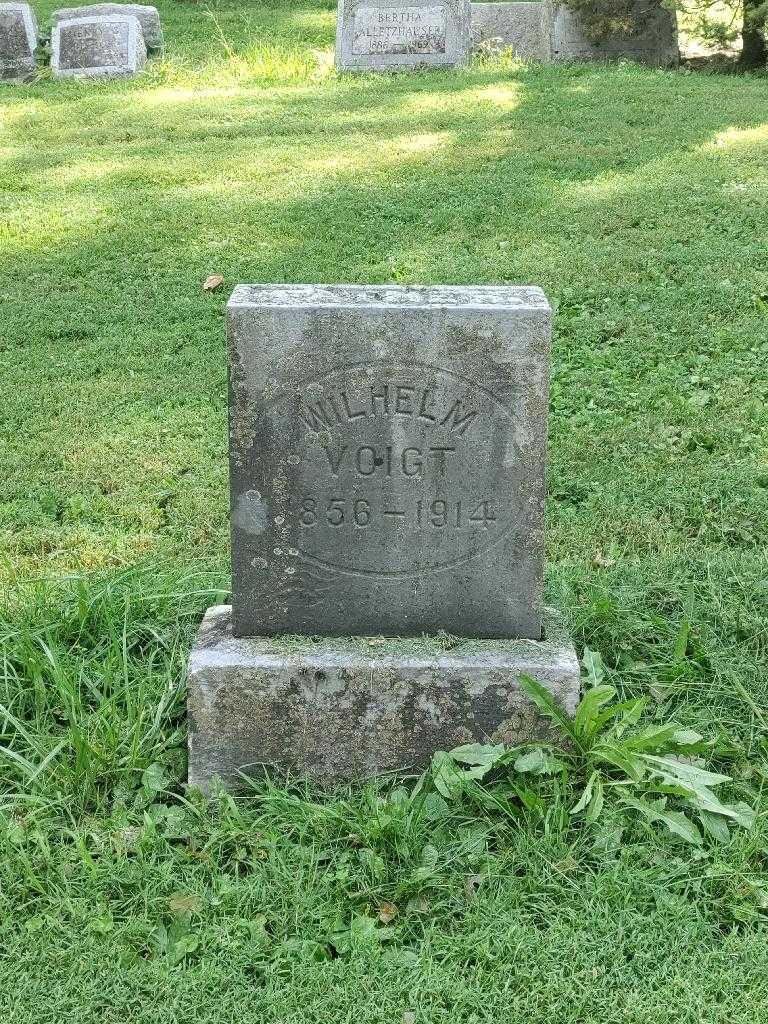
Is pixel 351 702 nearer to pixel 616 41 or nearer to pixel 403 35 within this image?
pixel 403 35

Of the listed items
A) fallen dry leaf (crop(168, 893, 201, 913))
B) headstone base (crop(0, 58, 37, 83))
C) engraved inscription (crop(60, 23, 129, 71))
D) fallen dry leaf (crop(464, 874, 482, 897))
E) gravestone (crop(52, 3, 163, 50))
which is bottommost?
fallen dry leaf (crop(464, 874, 482, 897))

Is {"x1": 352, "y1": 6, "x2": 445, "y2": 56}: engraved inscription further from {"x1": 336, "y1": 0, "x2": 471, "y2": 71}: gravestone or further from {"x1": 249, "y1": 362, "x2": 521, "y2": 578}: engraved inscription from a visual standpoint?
{"x1": 249, "y1": 362, "x2": 521, "y2": 578}: engraved inscription

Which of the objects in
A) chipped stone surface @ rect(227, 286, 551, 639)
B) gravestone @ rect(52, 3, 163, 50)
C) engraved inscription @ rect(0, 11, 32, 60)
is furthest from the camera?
gravestone @ rect(52, 3, 163, 50)

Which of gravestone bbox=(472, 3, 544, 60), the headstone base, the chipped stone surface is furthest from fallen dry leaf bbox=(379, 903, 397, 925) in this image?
gravestone bbox=(472, 3, 544, 60)

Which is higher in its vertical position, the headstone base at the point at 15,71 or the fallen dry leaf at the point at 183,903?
the headstone base at the point at 15,71

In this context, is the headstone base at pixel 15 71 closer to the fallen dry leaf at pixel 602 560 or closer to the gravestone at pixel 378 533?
the fallen dry leaf at pixel 602 560

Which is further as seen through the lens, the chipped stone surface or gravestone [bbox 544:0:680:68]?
gravestone [bbox 544:0:680:68]

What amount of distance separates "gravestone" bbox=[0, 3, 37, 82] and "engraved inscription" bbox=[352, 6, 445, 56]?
3.59 metres

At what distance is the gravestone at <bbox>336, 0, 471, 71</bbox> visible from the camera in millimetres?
12203

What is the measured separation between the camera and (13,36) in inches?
489

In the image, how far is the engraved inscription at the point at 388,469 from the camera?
10.1 ft

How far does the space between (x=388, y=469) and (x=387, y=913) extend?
3.84ft

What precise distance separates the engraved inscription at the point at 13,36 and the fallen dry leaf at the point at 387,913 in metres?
12.0

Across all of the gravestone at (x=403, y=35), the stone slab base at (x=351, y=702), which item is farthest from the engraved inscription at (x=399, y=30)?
the stone slab base at (x=351, y=702)
